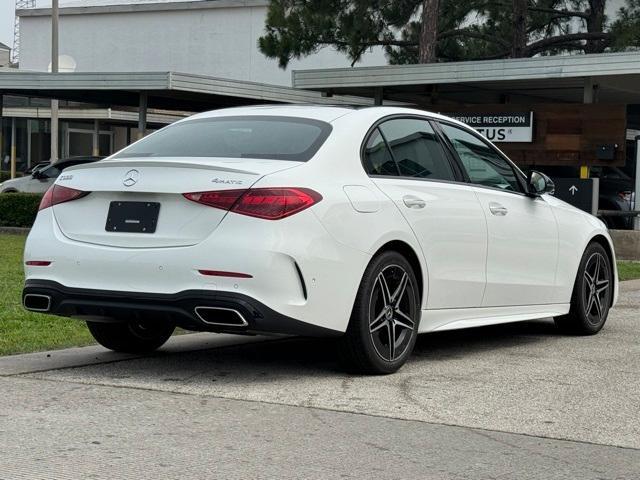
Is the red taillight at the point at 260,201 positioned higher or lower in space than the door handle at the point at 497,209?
higher

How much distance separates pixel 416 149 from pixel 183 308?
80.7 inches

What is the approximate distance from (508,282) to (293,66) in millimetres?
44932

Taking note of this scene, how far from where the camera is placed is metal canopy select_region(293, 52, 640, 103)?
20.3 metres

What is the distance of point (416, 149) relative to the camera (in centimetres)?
738

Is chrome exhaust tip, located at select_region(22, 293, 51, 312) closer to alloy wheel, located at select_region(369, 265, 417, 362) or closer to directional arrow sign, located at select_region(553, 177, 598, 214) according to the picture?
alloy wheel, located at select_region(369, 265, 417, 362)

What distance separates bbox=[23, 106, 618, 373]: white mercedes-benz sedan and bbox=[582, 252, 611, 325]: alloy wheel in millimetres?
1310

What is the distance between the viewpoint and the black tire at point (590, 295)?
8.85 meters

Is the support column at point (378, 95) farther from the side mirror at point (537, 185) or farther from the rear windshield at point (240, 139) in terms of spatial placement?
the rear windshield at point (240, 139)

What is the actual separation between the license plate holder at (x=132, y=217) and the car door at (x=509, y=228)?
2.33m

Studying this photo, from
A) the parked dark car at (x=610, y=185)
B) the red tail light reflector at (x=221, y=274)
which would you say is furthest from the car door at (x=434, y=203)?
the parked dark car at (x=610, y=185)

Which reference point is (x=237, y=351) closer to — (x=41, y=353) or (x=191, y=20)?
(x=41, y=353)

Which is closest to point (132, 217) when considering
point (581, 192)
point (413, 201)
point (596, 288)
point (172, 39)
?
point (413, 201)

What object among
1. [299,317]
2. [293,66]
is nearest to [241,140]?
[299,317]

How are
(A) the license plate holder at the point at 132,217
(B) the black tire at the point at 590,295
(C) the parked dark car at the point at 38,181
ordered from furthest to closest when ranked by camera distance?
1. (C) the parked dark car at the point at 38,181
2. (B) the black tire at the point at 590,295
3. (A) the license plate holder at the point at 132,217
